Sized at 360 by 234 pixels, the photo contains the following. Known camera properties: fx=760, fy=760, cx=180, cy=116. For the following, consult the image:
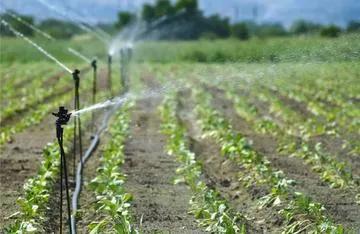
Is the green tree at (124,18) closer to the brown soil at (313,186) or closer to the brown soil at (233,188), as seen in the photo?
the brown soil at (313,186)

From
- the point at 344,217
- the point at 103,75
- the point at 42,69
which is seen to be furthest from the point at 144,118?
the point at 42,69

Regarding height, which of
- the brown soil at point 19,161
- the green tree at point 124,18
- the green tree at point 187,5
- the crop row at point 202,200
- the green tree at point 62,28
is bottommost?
the green tree at point 62,28

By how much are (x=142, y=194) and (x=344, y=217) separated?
2237mm

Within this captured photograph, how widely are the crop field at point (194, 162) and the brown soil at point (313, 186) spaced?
0.02 m

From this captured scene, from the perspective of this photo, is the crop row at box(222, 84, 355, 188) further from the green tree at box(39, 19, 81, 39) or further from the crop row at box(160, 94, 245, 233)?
the green tree at box(39, 19, 81, 39)

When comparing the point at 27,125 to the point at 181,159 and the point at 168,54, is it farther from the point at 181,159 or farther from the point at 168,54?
the point at 168,54

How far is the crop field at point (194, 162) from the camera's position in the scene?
6980 mm

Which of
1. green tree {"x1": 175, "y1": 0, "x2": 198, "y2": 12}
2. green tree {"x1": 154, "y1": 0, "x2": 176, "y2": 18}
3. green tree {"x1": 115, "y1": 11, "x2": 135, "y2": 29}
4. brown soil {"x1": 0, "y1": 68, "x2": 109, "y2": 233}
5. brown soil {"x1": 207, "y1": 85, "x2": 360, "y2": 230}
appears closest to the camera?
brown soil {"x1": 207, "y1": 85, "x2": 360, "y2": 230}

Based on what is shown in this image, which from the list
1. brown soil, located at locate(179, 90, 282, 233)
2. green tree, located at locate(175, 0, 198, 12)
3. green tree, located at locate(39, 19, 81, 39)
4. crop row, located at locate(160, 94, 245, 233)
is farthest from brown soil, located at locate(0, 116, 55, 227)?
green tree, located at locate(175, 0, 198, 12)

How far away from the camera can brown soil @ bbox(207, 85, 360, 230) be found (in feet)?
23.9

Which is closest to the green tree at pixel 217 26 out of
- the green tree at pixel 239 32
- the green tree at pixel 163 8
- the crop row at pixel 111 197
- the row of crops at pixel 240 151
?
the green tree at pixel 239 32

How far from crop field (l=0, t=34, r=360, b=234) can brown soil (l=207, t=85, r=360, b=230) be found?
0.05 feet

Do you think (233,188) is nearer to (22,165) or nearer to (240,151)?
(240,151)

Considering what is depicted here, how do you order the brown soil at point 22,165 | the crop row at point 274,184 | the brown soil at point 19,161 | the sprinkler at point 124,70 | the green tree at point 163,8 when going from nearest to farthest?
the crop row at point 274,184 → the brown soil at point 22,165 → the brown soil at point 19,161 → the sprinkler at point 124,70 → the green tree at point 163,8
